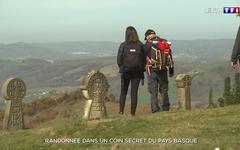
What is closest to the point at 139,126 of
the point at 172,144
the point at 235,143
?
the point at 172,144

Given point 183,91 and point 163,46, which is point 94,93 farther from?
point 183,91

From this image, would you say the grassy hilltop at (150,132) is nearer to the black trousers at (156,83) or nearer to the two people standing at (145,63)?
the two people standing at (145,63)

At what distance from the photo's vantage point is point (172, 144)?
25.9 feet

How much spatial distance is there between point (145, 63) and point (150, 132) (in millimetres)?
3446

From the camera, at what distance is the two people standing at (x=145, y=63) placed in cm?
1169

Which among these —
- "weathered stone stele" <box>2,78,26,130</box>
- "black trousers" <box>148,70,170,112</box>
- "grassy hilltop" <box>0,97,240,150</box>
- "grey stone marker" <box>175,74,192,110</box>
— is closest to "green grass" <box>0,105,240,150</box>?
"grassy hilltop" <box>0,97,240,150</box>

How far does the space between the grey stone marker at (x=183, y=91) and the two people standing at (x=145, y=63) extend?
3.27 meters

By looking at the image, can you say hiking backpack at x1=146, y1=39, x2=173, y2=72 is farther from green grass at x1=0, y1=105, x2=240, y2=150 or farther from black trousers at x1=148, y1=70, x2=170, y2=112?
green grass at x1=0, y1=105, x2=240, y2=150

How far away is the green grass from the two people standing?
186cm

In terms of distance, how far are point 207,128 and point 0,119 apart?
44.5 feet

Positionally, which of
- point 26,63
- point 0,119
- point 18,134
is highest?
point 18,134

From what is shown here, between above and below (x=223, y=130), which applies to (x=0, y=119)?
below

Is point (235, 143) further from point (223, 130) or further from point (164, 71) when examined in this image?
point (164, 71)

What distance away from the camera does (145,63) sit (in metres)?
12.0
